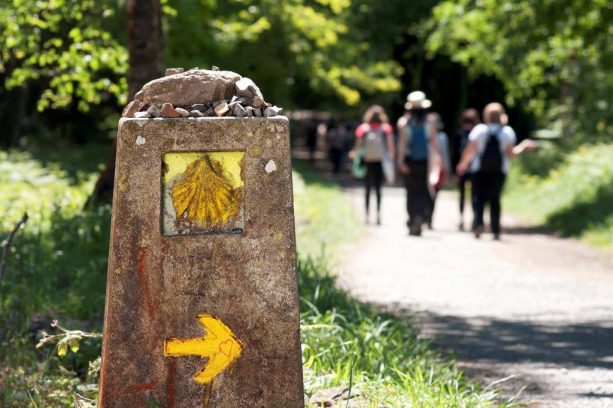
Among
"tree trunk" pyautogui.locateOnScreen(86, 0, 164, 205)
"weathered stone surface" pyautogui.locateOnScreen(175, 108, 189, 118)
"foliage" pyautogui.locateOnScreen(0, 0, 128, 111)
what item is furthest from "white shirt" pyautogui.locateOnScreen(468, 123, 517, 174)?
"weathered stone surface" pyautogui.locateOnScreen(175, 108, 189, 118)

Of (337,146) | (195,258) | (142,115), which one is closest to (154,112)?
(142,115)

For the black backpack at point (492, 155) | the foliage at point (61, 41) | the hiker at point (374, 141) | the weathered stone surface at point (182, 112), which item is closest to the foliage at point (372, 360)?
the weathered stone surface at point (182, 112)

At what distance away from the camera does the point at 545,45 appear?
78.3 ft

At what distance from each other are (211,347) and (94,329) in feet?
10.6

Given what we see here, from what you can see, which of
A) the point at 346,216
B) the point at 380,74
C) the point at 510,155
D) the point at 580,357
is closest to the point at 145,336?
the point at 580,357

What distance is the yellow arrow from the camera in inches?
201

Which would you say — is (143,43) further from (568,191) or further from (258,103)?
(568,191)

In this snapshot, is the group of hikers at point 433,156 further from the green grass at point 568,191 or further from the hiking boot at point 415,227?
the green grass at point 568,191

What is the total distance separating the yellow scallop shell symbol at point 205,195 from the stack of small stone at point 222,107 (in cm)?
20

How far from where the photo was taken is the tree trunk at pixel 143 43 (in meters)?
12.1

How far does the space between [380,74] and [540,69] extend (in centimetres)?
1403

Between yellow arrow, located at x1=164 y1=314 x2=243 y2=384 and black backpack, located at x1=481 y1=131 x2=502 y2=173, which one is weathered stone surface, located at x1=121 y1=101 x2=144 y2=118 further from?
black backpack, located at x1=481 y1=131 x2=502 y2=173

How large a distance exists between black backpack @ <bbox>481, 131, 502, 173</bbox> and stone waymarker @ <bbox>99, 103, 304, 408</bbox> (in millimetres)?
12551

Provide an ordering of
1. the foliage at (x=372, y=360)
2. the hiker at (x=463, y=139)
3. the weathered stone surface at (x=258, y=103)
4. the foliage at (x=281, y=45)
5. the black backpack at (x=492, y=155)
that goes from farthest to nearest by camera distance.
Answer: the hiker at (x=463, y=139) < the foliage at (x=281, y=45) < the black backpack at (x=492, y=155) < the foliage at (x=372, y=360) < the weathered stone surface at (x=258, y=103)
